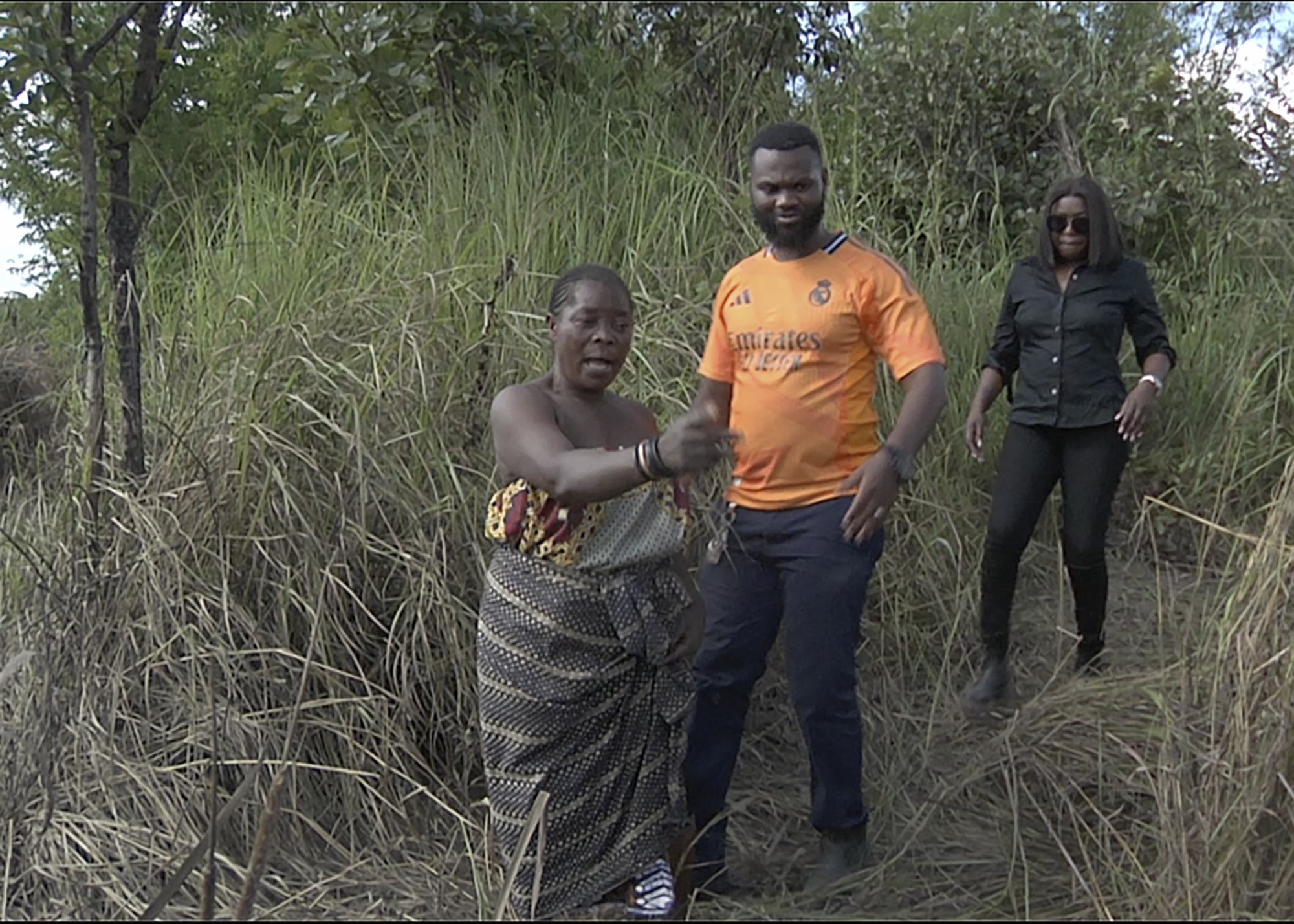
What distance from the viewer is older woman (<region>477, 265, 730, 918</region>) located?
2.77 meters

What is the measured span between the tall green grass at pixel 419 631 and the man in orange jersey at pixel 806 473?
32 cm

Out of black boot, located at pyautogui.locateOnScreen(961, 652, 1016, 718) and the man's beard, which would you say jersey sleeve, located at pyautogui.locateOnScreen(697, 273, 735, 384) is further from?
black boot, located at pyautogui.locateOnScreen(961, 652, 1016, 718)

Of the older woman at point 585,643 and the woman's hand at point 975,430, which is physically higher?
the woman's hand at point 975,430

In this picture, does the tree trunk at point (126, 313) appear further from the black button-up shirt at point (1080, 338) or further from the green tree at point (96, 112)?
the black button-up shirt at point (1080, 338)

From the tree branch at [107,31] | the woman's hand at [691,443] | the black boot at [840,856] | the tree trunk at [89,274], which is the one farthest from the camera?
the tree trunk at [89,274]

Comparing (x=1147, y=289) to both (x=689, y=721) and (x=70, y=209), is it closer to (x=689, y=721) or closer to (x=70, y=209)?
(x=689, y=721)

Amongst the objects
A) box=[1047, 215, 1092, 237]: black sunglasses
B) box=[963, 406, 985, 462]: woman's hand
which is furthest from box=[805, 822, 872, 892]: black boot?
box=[1047, 215, 1092, 237]: black sunglasses

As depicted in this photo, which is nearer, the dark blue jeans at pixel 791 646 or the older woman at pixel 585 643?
the older woman at pixel 585 643

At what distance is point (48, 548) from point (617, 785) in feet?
6.23

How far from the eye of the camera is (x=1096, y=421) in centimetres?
396

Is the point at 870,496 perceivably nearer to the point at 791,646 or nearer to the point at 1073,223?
the point at 791,646

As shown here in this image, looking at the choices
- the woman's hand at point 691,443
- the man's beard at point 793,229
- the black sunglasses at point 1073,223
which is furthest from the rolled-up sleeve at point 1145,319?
the woman's hand at point 691,443

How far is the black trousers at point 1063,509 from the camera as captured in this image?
13.1 ft

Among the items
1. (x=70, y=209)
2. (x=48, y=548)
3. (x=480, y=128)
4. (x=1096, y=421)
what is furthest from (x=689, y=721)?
(x=70, y=209)
